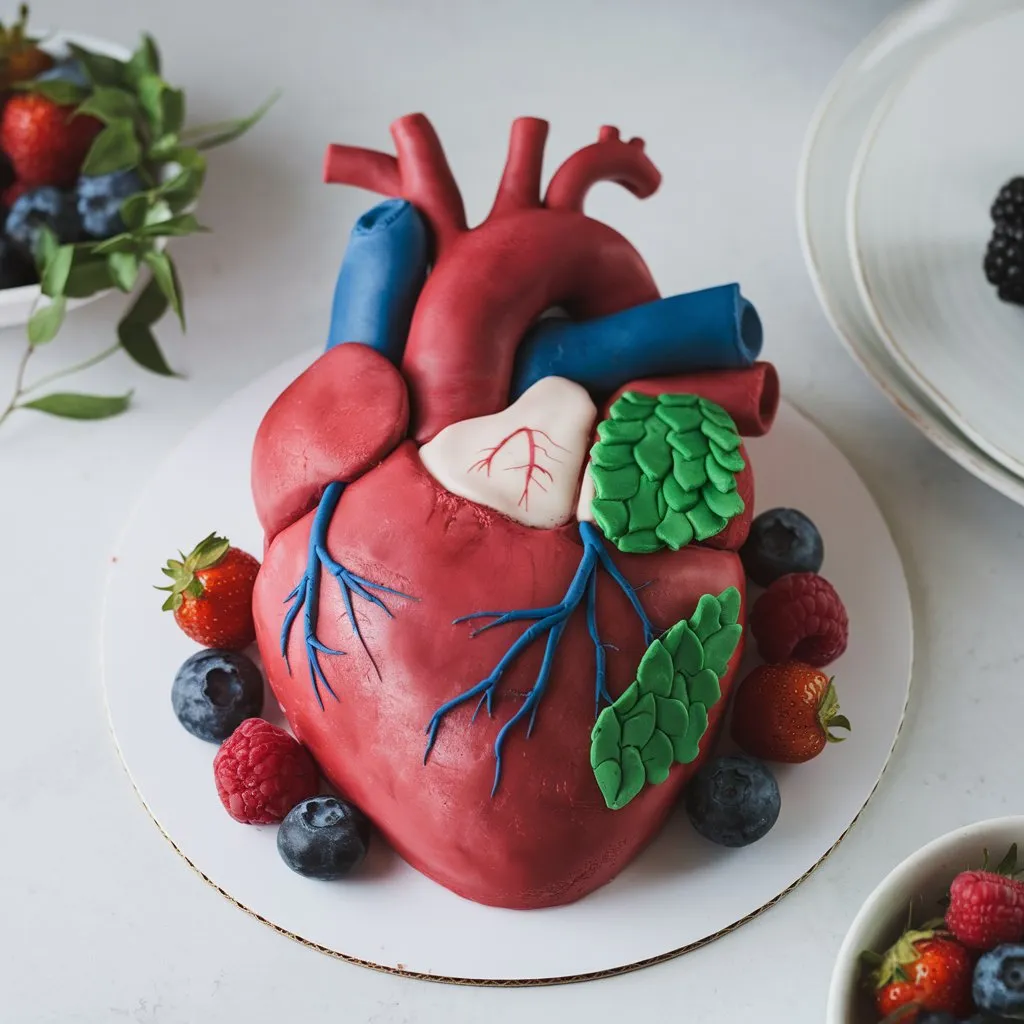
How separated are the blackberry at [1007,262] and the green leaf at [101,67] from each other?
113cm

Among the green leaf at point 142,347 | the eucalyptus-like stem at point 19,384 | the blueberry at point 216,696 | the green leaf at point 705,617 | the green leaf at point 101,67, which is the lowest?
the blueberry at point 216,696

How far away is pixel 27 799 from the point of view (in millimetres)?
1319

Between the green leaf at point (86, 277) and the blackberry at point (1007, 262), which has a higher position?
the blackberry at point (1007, 262)

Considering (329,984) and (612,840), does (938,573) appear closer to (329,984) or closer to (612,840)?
(612,840)

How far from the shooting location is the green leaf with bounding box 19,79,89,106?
164cm

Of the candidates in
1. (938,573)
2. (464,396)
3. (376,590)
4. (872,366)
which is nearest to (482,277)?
(464,396)

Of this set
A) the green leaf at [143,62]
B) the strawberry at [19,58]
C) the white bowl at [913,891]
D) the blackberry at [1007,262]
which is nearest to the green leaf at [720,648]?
the white bowl at [913,891]

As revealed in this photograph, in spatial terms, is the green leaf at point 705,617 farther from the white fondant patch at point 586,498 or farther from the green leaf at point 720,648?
the white fondant patch at point 586,498

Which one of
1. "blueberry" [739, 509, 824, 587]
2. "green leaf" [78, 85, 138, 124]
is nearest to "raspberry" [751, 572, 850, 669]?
"blueberry" [739, 509, 824, 587]

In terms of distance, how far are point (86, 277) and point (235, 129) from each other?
0.39 meters

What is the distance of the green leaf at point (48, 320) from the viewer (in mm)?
1552

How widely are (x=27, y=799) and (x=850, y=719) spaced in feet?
2.73

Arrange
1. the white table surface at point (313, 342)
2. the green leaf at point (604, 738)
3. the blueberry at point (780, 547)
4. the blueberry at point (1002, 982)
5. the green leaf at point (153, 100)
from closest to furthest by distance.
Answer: the blueberry at point (1002, 982) → the green leaf at point (604, 738) → the white table surface at point (313, 342) → the blueberry at point (780, 547) → the green leaf at point (153, 100)

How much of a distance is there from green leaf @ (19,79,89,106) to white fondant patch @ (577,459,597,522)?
0.93 m
